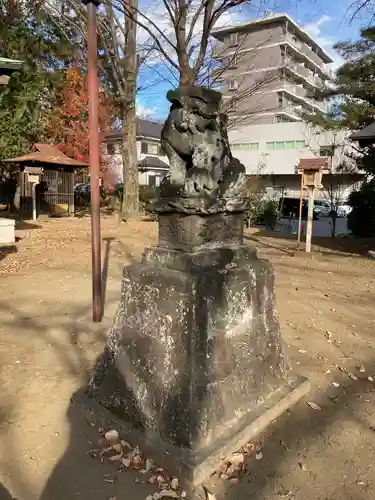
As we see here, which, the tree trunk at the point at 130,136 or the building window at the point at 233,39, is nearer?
the building window at the point at 233,39

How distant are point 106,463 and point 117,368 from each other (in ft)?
1.99

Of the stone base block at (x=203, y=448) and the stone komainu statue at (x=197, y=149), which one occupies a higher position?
the stone komainu statue at (x=197, y=149)

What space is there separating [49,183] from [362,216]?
13372 mm

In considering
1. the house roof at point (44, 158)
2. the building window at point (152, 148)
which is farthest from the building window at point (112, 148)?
the building window at point (152, 148)

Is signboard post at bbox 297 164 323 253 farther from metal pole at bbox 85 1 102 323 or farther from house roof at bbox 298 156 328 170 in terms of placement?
metal pole at bbox 85 1 102 323

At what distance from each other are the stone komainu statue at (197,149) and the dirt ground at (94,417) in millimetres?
1753

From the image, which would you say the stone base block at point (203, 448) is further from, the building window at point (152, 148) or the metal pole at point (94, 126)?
the building window at point (152, 148)

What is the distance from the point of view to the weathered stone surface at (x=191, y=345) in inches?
96.0

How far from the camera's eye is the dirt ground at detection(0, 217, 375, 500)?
2326 mm

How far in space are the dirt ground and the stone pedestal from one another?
0.70 feet

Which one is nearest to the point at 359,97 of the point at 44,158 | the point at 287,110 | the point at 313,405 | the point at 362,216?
the point at 362,216

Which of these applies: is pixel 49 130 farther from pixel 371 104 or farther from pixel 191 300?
pixel 191 300

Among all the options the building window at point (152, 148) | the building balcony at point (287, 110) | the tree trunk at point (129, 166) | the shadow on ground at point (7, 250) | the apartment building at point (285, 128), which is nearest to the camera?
the shadow on ground at point (7, 250)

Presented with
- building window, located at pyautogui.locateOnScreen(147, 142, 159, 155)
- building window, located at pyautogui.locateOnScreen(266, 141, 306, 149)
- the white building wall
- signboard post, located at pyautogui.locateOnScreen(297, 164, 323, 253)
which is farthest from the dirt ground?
building window, located at pyautogui.locateOnScreen(147, 142, 159, 155)
